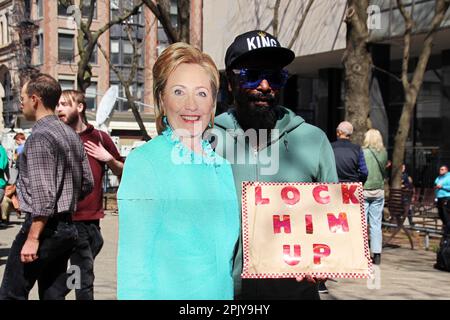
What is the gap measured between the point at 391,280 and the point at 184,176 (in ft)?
21.7

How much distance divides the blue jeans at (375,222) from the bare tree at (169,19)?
471 cm

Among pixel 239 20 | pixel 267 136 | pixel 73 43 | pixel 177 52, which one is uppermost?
→ pixel 73 43

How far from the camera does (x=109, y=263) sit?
9.12 m

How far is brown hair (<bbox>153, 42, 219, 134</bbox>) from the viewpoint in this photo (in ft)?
7.51

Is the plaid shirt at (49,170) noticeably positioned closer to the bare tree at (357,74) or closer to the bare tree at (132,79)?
the bare tree at (357,74)

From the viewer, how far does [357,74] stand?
476 inches

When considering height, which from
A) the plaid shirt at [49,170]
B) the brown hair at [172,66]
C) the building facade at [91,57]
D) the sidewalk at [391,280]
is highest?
the building facade at [91,57]

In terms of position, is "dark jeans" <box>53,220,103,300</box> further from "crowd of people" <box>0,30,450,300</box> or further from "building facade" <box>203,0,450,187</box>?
"building facade" <box>203,0,450,187</box>

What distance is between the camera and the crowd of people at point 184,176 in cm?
212

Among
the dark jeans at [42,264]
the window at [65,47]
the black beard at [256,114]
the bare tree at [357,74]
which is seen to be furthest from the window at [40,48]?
the black beard at [256,114]

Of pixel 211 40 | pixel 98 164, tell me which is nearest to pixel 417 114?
pixel 211 40

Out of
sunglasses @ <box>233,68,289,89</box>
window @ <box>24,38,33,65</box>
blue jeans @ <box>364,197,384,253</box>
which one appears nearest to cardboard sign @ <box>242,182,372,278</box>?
sunglasses @ <box>233,68,289,89</box>
